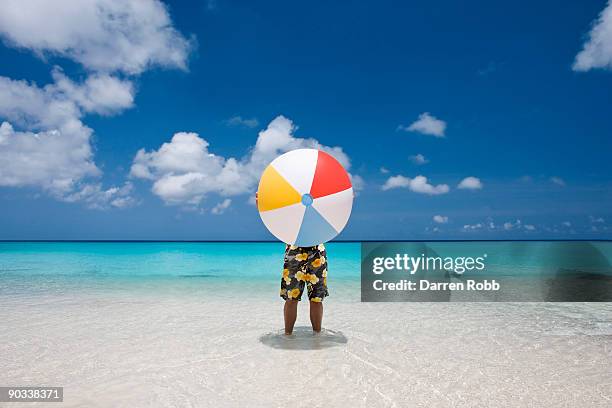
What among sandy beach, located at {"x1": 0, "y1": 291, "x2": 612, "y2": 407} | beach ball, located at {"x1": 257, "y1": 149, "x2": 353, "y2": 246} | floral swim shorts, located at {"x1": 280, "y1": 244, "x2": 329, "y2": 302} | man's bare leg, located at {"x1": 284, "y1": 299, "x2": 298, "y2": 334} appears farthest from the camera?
man's bare leg, located at {"x1": 284, "y1": 299, "x2": 298, "y2": 334}

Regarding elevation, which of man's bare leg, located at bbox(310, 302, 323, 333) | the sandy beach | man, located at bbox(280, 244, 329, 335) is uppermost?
man, located at bbox(280, 244, 329, 335)

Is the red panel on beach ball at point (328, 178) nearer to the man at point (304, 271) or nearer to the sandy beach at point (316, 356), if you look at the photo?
the man at point (304, 271)

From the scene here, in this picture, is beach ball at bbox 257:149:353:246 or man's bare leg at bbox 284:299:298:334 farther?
man's bare leg at bbox 284:299:298:334

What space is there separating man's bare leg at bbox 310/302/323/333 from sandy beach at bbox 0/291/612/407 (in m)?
0.16

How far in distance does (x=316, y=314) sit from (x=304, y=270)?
2.13ft

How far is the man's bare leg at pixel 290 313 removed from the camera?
16.6ft

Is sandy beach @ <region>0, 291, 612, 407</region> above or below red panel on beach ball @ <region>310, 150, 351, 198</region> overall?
below

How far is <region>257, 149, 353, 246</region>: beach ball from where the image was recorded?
4395mm

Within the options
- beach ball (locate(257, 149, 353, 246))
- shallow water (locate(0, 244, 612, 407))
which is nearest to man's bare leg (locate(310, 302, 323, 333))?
shallow water (locate(0, 244, 612, 407))

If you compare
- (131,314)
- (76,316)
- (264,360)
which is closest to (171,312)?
(131,314)

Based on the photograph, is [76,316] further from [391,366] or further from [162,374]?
[391,366]

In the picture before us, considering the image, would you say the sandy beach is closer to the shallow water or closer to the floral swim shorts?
the shallow water

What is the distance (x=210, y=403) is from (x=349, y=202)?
7.69 feet

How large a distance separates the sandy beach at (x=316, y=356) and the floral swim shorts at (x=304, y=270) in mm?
587
